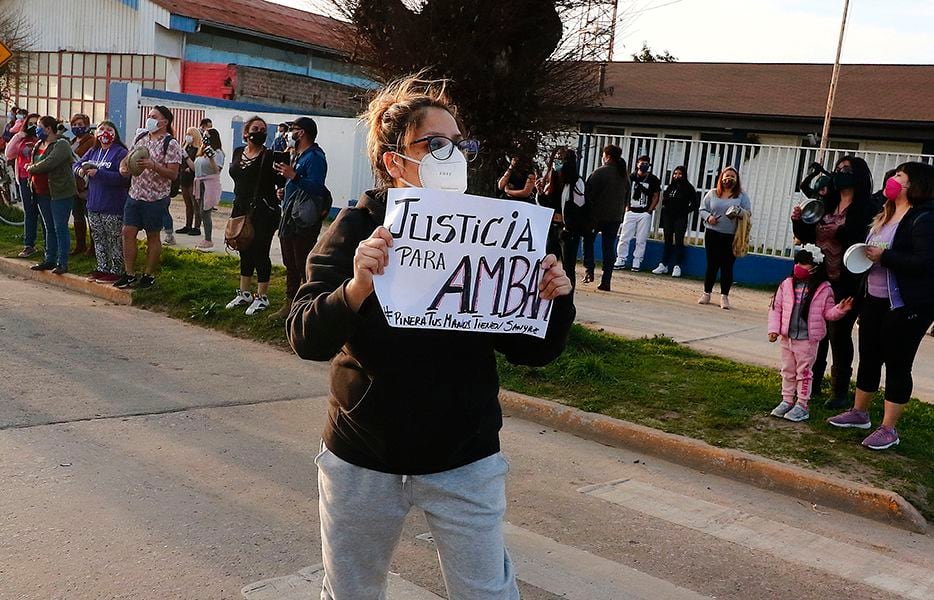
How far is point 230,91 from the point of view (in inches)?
1166

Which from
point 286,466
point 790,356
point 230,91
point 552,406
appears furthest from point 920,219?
point 230,91

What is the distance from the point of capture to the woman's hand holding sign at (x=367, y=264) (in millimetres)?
2443

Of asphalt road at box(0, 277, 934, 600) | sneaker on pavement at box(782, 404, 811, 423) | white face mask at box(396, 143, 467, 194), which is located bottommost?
asphalt road at box(0, 277, 934, 600)

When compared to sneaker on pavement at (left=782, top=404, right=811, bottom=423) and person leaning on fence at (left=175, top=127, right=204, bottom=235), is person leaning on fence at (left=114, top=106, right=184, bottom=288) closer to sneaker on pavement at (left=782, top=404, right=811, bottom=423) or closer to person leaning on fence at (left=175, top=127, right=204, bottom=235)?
person leaning on fence at (left=175, top=127, right=204, bottom=235)

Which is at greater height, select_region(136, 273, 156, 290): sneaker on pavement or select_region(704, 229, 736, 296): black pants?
select_region(704, 229, 736, 296): black pants

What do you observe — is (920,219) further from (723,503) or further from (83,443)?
(83,443)

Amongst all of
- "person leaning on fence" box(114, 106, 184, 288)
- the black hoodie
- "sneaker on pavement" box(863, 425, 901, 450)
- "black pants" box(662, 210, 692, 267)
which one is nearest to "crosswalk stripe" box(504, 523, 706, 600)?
the black hoodie

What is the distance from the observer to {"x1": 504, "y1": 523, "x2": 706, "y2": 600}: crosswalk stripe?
13.5ft

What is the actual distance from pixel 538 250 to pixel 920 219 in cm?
421

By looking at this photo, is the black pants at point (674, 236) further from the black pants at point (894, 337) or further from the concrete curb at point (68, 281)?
the black pants at point (894, 337)

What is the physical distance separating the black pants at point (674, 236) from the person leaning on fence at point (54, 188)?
8925 mm

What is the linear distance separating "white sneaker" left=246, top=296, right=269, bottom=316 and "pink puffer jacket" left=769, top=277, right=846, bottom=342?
5.24m

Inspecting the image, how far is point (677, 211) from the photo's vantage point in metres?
15.2

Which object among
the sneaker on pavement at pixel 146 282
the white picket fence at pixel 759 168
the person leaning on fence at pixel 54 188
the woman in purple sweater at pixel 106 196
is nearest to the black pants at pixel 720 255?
the white picket fence at pixel 759 168
